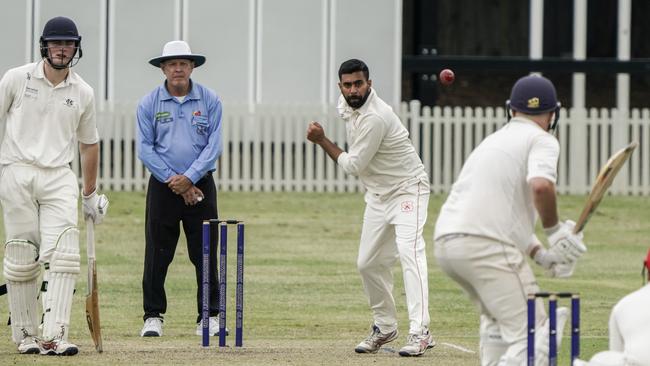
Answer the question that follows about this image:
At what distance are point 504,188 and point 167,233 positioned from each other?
4346mm

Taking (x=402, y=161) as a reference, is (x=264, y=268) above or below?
below

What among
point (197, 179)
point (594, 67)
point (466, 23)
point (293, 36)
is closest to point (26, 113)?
point (197, 179)

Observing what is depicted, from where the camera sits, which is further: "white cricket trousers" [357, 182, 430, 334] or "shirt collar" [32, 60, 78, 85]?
"white cricket trousers" [357, 182, 430, 334]

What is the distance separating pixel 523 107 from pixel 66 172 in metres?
3.45

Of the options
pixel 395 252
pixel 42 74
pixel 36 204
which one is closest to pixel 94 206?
pixel 36 204

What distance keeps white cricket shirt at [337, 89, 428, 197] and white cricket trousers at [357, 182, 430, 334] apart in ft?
0.30

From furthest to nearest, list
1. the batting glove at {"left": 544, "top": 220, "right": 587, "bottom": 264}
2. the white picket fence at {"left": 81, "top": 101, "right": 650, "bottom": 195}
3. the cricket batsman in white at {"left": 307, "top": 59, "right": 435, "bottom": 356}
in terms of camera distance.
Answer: the white picket fence at {"left": 81, "top": 101, "right": 650, "bottom": 195} → the cricket batsman in white at {"left": 307, "top": 59, "right": 435, "bottom": 356} → the batting glove at {"left": 544, "top": 220, "right": 587, "bottom": 264}

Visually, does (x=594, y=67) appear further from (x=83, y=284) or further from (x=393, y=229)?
(x=393, y=229)

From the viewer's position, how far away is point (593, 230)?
19.9m

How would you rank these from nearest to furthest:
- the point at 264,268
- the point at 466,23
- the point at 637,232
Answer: the point at 264,268 < the point at 637,232 < the point at 466,23

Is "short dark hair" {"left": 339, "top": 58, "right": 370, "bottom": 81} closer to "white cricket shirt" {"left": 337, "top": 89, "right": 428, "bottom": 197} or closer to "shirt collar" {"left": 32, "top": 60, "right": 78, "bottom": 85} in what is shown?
"white cricket shirt" {"left": 337, "top": 89, "right": 428, "bottom": 197}

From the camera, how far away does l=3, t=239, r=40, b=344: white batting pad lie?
989cm

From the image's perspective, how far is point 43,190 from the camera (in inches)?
388

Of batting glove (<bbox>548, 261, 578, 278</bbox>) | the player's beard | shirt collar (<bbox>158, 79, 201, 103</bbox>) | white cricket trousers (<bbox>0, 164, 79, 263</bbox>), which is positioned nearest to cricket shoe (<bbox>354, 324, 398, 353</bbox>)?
the player's beard
